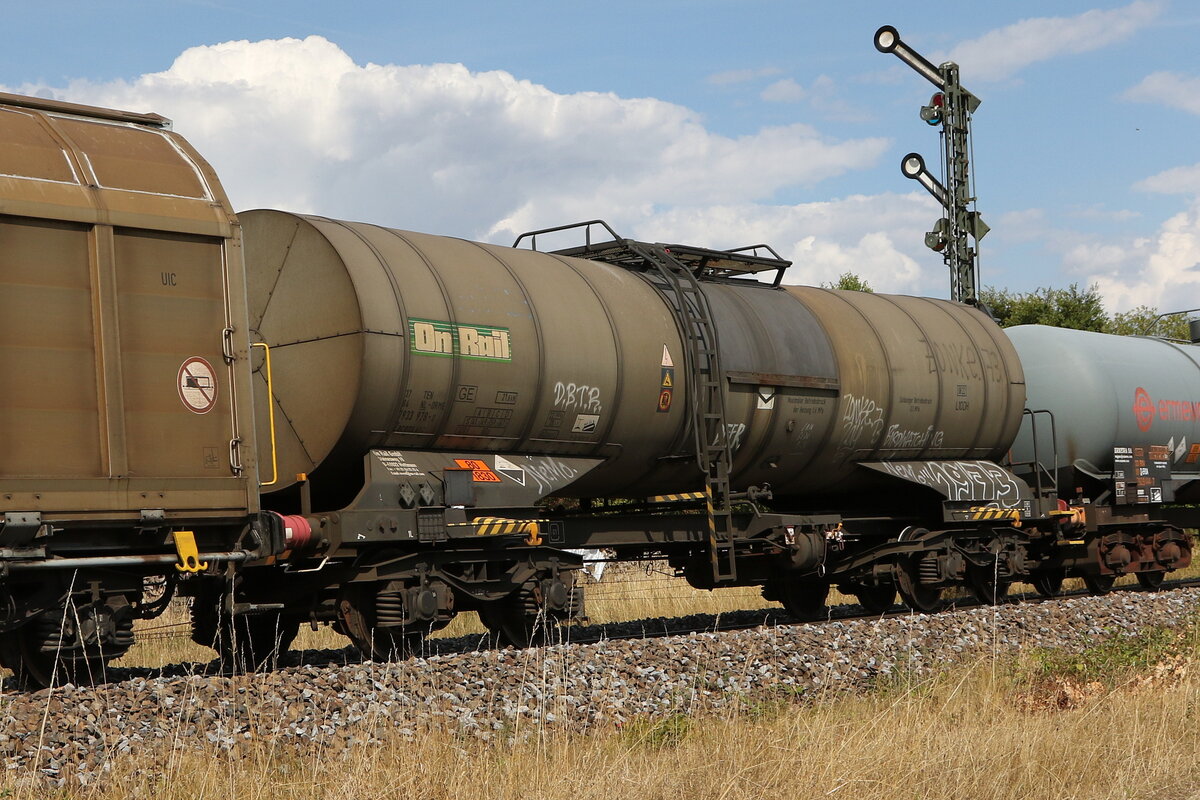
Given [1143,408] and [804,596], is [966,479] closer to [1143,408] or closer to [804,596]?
[804,596]

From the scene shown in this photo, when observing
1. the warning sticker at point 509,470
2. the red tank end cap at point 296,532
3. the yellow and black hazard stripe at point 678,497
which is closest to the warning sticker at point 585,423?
the warning sticker at point 509,470

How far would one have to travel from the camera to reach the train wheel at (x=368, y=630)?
10.6 meters

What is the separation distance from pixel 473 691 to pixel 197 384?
281 centimetres

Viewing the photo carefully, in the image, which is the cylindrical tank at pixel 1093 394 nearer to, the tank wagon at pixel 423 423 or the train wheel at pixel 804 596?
the tank wagon at pixel 423 423

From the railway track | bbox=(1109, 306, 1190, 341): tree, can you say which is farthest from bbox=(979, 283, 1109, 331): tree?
the railway track

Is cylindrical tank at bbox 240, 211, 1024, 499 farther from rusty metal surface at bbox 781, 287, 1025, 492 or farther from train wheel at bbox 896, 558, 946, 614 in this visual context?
train wheel at bbox 896, 558, 946, 614

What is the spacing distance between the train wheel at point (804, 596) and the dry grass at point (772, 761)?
6399mm

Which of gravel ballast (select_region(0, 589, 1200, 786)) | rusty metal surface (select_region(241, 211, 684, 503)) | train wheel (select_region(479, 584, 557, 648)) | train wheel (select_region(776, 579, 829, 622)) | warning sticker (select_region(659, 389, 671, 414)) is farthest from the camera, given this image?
train wheel (select_region(776, 579, 829, 622))

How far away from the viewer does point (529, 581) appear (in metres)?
11.4

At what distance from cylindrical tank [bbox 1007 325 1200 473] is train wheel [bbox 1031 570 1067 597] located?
163 cm

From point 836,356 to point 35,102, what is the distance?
8.34 m

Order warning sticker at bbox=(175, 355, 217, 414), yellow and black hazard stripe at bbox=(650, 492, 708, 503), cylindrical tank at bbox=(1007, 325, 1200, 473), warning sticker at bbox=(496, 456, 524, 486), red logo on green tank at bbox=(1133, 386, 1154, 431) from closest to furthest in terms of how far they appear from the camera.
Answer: warning sticker at bbox=(175, 355, 217, 414) < warning sticker at bbox=(496, 456, 524, 486) < yellow and black hazard stripe at bbox=(650, 492, 708, 503) < cylindrical tank at bbox=(1007, 325, 1200, 473) < red logo on green tank at bbox=(1133, 386, 1154, 431)

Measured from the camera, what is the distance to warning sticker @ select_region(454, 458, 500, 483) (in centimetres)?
1090

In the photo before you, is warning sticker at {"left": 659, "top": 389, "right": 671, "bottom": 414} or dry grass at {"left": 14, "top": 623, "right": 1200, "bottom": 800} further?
warning sticker at {"left": 659, "top": 389, "right": 671, "bottom": 414}
